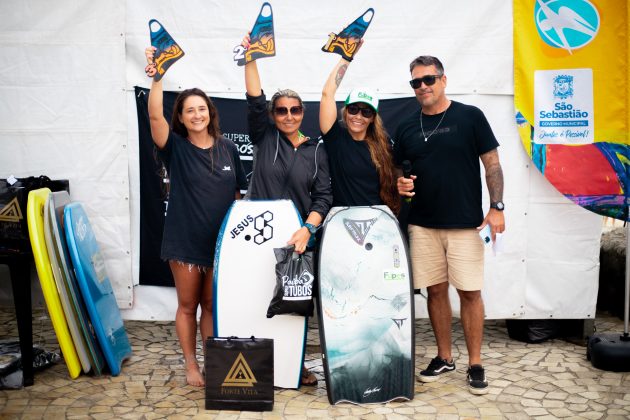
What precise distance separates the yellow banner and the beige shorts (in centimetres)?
108

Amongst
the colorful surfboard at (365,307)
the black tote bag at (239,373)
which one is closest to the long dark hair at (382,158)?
the colorful surfboard at (365,307)

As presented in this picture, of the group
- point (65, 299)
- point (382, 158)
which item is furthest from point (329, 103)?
point (65, 299)

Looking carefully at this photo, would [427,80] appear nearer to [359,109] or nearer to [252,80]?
[359,109]

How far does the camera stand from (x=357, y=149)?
3.63 m

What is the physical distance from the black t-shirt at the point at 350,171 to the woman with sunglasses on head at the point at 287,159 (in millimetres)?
54

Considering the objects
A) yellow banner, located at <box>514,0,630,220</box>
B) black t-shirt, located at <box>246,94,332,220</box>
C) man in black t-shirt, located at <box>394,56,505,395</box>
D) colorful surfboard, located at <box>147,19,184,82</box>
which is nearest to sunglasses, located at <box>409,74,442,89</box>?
man in black t-shirt, located at <box>394,56,505,395</box>

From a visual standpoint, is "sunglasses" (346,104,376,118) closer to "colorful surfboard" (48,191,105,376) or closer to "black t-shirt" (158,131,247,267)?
"black t-shirt" (158,131,247,267)

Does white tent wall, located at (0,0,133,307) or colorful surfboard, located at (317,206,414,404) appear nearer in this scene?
colorful surfboard, located at (317,206,414,404)

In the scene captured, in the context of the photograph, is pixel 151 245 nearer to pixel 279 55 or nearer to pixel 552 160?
pixel 279 55

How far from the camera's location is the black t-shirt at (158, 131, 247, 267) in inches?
142

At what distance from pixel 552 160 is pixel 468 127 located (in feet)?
3.47

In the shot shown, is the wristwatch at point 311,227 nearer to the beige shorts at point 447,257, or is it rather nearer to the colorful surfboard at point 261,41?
the beige shorts at point 447,257

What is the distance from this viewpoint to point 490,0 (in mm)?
4414

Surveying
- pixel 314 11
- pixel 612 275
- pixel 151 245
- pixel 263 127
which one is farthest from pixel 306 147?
pixel 612 275
